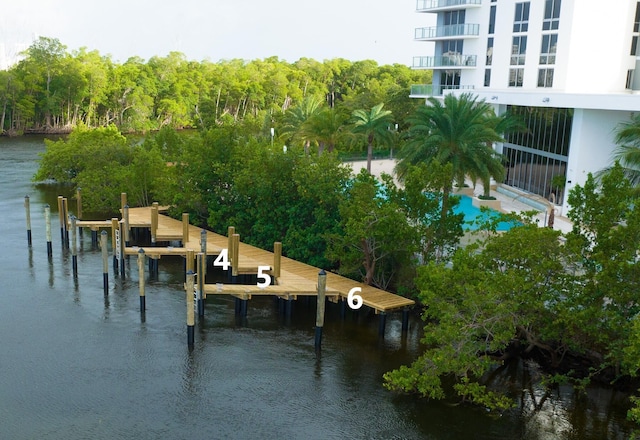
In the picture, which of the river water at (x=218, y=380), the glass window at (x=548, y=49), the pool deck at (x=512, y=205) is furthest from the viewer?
the glass window at (x=548, y=49)

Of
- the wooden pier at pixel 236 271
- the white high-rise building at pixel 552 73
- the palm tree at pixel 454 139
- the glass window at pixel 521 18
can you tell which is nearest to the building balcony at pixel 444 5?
the white high-rise building at pixel 552 73

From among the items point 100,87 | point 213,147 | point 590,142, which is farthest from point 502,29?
point 100,87

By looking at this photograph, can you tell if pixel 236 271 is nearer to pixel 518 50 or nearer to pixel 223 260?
pixel 223 260

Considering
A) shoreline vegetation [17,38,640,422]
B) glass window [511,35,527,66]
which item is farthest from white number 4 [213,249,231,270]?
glass window [511,35,527,66]

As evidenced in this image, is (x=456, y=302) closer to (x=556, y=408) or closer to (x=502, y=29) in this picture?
(x=556, y=408)

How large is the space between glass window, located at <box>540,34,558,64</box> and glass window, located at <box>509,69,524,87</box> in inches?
101

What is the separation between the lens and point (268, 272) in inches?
1073

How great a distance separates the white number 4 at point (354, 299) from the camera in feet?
78.4

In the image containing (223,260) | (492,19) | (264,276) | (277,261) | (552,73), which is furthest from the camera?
(492,19)

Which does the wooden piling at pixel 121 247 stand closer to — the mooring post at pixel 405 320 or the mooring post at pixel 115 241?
the mooring post at pixel 115 241

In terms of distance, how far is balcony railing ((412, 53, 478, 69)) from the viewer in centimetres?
5588

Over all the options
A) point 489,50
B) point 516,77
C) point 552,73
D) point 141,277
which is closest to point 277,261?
point 141,277

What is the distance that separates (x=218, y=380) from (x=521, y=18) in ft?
127

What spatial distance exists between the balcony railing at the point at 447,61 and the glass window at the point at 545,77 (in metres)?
8.33
